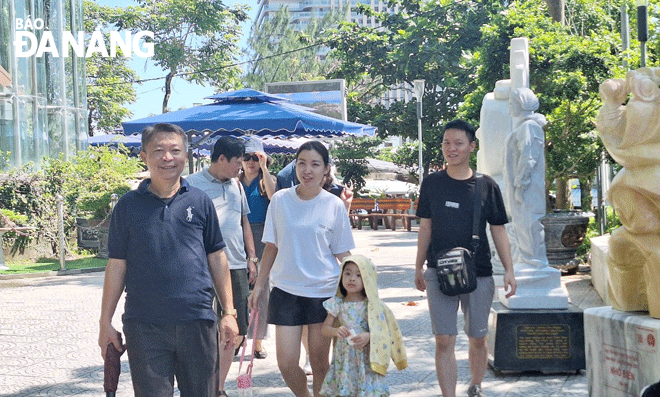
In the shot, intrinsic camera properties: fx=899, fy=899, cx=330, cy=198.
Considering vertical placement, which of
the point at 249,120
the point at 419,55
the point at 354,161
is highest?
the point at 419,55

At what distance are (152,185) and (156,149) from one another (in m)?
0.17

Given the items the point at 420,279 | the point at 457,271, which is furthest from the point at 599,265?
the point at 457,271

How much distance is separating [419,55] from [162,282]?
2490 centimetres

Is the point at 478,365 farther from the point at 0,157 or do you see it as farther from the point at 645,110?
the point at 0,157

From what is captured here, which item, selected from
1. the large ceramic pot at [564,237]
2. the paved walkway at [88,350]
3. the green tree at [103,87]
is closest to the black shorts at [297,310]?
the paved walkway at [88,350]

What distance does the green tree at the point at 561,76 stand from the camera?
1420 cm

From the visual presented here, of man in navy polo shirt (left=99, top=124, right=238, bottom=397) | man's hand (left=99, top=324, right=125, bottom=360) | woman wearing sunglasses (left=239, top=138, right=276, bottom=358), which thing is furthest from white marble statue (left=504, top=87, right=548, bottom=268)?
man's hand (left=99, top=324, right=125, bottom=360)

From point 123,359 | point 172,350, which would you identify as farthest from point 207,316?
point 123,359

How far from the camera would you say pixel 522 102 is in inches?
301

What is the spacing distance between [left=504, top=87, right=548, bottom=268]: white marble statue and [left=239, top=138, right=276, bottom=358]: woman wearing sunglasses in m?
2.09

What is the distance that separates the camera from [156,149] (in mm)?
4219

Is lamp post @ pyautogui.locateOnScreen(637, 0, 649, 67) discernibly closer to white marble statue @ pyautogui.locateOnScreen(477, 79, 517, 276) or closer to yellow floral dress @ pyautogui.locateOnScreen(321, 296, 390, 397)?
white marble statue @ pyautogui.locateOnScreen(477, 79, 517, 276)

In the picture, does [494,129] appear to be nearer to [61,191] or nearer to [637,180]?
[637,180]

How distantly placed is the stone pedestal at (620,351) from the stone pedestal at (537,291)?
1712mm
